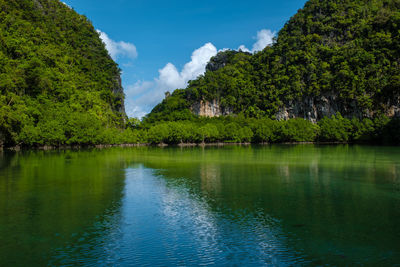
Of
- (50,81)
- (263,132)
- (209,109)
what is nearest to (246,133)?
(263,132)

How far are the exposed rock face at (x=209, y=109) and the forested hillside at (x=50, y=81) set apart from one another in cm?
3134

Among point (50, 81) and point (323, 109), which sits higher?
point (50, 81)

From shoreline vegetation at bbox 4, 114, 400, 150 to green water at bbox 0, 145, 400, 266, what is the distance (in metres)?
60.4

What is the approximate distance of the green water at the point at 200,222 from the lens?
9797 mm

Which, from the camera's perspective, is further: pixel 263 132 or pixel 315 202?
pixel 263 132

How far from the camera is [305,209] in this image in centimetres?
1506

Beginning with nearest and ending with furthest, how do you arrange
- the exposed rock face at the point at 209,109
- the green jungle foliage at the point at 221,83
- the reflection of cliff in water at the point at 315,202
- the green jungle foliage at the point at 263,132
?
the reflection of cliff in water at the point at 315,202 < the green jungle foliage at the point at 221,83 < the green jungle foliage at the point at 263,132 < the exposed rock face at the point at 209,109

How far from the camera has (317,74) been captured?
13012 cm

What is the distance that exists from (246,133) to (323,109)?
34893 mm

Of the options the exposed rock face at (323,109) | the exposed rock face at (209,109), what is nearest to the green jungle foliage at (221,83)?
the exposed rock face at (323,109)

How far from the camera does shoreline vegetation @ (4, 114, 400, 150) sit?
86438 millimetres

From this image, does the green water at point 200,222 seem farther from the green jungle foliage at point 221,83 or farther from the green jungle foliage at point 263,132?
the green jungle foliage at point 263,132

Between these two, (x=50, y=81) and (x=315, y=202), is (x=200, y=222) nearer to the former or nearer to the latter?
(x=315, y=202)

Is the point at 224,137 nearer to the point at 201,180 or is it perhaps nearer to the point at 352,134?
the point at 352,134
